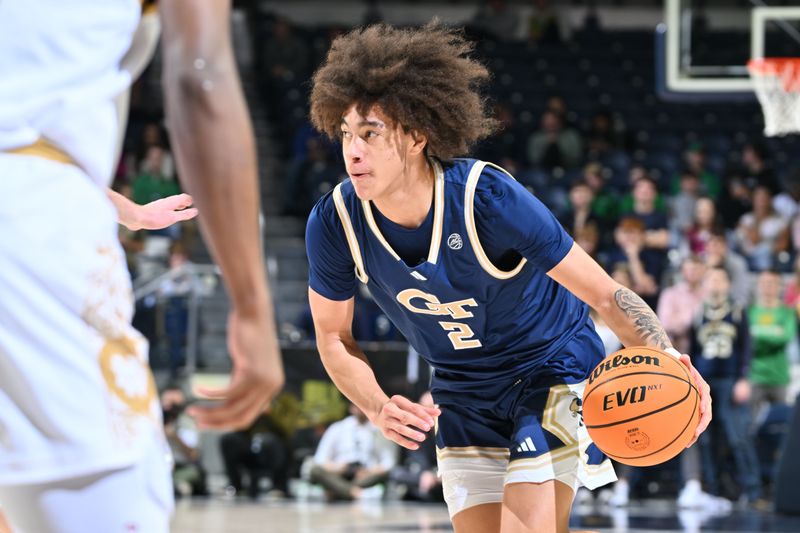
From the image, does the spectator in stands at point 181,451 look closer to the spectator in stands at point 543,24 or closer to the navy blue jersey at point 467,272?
the navy blue jersey at point 467,272

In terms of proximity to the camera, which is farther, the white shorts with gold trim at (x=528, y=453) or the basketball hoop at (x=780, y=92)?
the basketball hoop at (x=780, y=92)

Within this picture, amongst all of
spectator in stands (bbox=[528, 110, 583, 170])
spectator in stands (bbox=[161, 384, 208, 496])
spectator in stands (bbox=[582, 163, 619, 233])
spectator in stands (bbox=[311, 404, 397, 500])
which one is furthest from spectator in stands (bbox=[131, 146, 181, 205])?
spectator in stands (bbox=[528, 110, 583, 170])

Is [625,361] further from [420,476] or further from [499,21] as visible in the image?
[499,21]

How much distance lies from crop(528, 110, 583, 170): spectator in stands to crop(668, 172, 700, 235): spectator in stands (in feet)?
5.96

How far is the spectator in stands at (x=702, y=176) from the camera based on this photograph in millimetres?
13617

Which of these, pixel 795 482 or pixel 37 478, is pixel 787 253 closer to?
pixel 795 482

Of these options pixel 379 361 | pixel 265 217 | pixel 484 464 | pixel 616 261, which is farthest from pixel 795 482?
pixel 265 217

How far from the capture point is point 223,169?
1.82 metres

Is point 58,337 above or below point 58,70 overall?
below

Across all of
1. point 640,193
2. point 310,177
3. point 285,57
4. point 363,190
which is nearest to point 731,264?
point 640,193

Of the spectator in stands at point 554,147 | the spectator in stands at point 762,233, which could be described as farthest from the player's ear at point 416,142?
the spectator in stands at point 554,147

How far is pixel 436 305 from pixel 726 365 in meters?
6.31

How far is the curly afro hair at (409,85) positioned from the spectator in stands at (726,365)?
6.10 meters

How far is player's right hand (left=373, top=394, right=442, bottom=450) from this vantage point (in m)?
3.59
